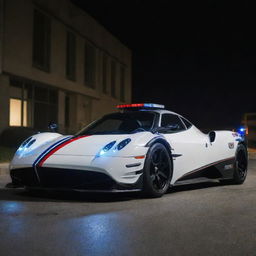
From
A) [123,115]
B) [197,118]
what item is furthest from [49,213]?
[197,118]

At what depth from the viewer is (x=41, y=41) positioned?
1080 inches

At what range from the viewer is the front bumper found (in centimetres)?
711

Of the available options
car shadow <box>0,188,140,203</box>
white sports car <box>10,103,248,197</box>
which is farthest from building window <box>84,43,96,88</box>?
car shadow <box>0,188,140,203</box>

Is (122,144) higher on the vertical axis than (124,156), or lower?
higher

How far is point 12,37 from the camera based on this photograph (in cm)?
2378

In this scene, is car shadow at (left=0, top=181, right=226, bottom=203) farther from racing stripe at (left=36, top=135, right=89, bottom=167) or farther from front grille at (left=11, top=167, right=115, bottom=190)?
racing stripe at (left=36, top=135, right=89, bottom=167)

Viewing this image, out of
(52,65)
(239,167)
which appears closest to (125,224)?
(239,167)

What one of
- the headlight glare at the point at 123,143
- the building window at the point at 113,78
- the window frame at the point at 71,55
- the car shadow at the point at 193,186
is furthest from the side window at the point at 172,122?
the building window at the point at 113,78

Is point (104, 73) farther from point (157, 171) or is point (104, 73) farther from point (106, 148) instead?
point (106, 148)

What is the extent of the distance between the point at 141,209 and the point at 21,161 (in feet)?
6.54

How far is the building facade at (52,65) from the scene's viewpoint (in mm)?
24094

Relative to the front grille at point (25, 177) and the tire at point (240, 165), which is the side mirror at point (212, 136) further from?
the front grille at point (25, 177)

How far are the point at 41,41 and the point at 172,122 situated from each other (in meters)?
19.7

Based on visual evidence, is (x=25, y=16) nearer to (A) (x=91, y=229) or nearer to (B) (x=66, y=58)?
(B) (x=66, y=58)
